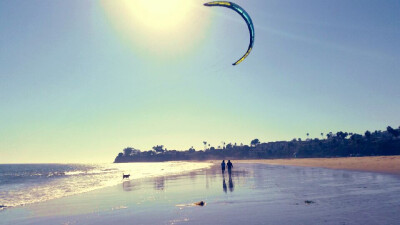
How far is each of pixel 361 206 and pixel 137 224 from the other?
350 inches

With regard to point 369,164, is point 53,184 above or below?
below

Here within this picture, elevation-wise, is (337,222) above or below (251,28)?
below

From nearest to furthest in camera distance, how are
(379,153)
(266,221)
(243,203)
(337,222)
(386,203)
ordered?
(337,222), (266,221), (386,203), (243,203), (379,153)

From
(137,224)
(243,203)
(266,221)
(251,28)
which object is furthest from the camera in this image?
(243,203)

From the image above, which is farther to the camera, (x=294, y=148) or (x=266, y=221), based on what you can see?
(x=294, y=148)

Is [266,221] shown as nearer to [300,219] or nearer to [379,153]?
[300,219]

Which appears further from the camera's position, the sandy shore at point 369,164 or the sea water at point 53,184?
the sandy shore at point 369,164

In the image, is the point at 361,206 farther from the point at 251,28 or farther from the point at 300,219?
the point at 251,28

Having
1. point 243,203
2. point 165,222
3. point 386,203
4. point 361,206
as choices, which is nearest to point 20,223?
point 165,222

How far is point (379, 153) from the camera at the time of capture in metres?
115

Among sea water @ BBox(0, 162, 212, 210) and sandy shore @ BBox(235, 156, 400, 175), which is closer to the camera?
sea water @ BBox(0, 162, 212, 210)

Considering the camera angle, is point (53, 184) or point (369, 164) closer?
point (53, 184)

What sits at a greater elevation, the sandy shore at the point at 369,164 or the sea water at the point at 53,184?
the sandy shore at the point at 369,164

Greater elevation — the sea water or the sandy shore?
the sandy shore
